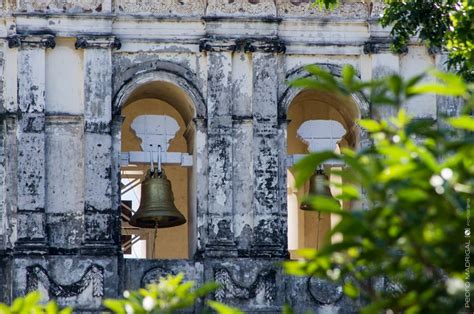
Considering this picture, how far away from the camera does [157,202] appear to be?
20.7m

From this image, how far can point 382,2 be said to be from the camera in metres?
21.0

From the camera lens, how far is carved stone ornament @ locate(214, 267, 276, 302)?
20078mm

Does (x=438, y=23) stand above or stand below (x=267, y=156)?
above

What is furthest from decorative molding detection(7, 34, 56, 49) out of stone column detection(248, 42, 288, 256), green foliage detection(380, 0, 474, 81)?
green foliage detection(380, 0, 474, 81)

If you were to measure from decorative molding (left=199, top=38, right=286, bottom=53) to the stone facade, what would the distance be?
0.02 meters

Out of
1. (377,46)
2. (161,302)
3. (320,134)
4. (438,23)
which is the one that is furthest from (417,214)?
(320,134)

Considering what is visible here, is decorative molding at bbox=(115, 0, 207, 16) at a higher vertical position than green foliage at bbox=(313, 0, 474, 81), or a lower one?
higher

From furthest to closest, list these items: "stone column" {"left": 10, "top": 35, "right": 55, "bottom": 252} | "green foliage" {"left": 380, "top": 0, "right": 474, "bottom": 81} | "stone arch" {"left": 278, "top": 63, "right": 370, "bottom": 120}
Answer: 1. "stone arch" {"left": 278, "top": 63, "right": 370, "bottom": 120}
2. "stone column" {"left": 10, "top": 35, "right": 55, "bottom": 252}
3. "green foliage" {"left": 380, "top": 0, "right": 474, "bottom": 81}

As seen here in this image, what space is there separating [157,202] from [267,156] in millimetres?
1403

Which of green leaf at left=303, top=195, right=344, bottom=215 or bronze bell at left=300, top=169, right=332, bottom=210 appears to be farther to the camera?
bronze bell at left=300, top=169, right=332, bottom=210

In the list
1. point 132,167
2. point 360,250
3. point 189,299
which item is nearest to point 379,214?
point 360,250

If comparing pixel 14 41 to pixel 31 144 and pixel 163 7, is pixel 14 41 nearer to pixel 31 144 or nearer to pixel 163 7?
pixel 31 144

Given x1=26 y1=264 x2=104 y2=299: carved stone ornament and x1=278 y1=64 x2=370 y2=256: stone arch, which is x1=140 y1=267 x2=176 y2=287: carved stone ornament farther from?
x1=278 y1=64 x2=370 y2=256: stone arch

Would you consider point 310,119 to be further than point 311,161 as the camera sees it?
Yes
